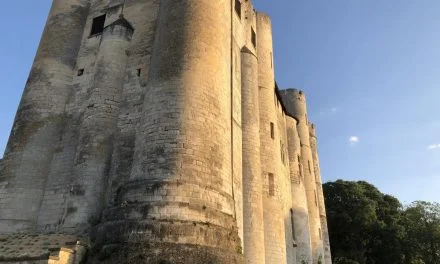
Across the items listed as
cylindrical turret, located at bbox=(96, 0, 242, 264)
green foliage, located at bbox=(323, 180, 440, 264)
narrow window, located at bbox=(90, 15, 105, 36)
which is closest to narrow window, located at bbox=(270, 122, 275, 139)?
cylindrical turret, located at bbox=(96, 0, 242, 264)

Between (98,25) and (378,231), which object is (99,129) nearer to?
(98,25)

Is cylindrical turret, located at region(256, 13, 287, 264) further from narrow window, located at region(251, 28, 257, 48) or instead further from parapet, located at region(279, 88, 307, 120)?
parapet, located at region(279, 88, 307, 120)

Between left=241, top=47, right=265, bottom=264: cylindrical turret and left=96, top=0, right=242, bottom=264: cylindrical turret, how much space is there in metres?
2.71

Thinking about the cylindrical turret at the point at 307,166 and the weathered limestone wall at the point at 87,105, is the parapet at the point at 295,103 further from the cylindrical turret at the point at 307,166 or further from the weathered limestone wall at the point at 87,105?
the weathered limestone wall at the point at 87,105

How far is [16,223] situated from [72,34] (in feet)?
27.6

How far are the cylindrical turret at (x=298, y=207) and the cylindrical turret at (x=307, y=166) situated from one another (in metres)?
2.14

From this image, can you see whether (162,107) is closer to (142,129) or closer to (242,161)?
(142,129)

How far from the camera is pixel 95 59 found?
16.4 meters

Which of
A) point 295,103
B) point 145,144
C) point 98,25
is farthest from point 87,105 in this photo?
point 295,103

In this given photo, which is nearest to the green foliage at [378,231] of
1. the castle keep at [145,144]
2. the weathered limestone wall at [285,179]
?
the weathered limestone wall at [285,179]

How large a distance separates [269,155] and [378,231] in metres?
21.3

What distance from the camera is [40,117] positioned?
15164mm

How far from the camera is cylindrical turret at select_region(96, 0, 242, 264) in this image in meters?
9.79

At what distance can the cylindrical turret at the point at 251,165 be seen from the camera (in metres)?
14.1
